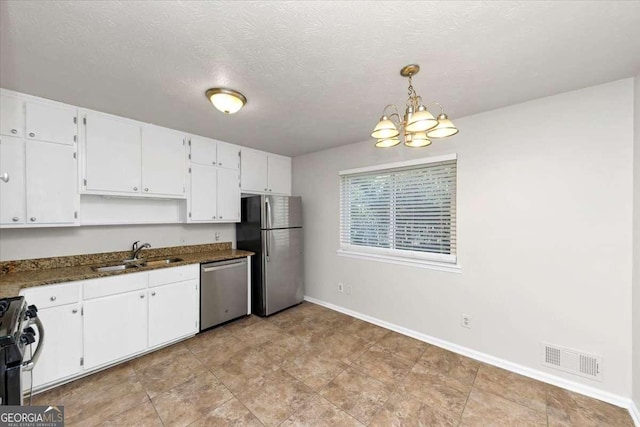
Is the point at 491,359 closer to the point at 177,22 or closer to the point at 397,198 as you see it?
the point at 397,198

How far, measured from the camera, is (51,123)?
6.98 ft

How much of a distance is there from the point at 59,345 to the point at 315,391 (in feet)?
6.88

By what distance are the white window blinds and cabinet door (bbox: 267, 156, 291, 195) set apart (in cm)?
111

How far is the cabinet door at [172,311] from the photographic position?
2477 mm

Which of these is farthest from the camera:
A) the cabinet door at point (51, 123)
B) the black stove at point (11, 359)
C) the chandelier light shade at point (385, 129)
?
the cabinet door at point (51, 123)

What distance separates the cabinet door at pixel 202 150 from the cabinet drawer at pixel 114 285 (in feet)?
4.84

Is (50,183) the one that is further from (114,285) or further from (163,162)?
(114,285)

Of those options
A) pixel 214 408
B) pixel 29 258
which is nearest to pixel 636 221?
pixel 214 408

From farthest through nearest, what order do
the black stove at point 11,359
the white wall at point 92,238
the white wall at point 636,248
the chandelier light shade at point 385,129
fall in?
the white wall at point 92,238, the white wall at point 636,248, the chandelier light shade at point 385,129, the black stove at point 11,359

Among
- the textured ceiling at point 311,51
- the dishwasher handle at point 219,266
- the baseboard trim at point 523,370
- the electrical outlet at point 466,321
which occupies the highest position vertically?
the textured ceiling at point 311,51

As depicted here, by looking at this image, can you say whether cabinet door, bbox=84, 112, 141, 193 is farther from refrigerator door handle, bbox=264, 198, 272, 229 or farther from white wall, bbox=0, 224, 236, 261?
refrigerator door handle, bbox=264, 198, 272, 229

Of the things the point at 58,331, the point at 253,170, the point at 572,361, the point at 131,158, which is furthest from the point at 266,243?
the point at 572,361

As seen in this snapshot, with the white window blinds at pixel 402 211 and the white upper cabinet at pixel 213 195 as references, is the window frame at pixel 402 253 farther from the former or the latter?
the white upper cabinet at pixel 213 195

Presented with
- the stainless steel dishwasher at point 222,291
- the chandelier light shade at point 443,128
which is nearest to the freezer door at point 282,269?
the stainless steel dishwasher at point 222,291
